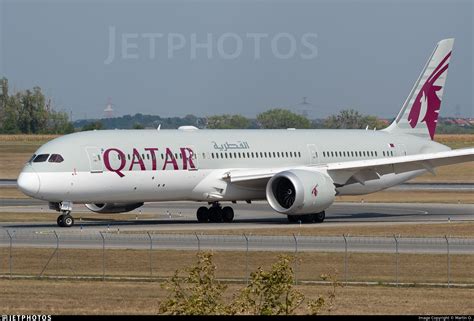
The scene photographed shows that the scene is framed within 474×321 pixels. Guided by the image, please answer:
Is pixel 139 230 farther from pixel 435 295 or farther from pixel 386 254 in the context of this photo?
pixel 435 295

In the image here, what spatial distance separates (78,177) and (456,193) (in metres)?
40.7

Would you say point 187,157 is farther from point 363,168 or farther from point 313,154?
point 363,168

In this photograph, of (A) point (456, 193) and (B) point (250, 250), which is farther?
(A) point (456, 193)

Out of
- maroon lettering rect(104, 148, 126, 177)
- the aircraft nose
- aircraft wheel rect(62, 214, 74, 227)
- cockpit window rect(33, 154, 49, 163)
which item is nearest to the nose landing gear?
aircraft wheel rect(62, 214, 74, 227)

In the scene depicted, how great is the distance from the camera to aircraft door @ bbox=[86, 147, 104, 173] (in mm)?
59500

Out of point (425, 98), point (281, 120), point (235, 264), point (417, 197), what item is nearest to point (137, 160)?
point (235, 264)

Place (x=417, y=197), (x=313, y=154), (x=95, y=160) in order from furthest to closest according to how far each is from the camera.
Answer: (x=417, y=197) → (x=313, y=154) → (x=95, y=160)

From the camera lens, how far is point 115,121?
653 feet

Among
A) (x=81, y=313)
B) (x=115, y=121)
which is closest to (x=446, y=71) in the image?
(x=81, y=313)

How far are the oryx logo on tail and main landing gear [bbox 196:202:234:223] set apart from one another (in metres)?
15.4

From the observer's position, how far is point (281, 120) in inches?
6171

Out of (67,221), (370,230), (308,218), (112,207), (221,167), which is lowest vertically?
(370,230)

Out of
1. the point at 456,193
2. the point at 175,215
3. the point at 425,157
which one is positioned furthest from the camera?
the point at 456,193

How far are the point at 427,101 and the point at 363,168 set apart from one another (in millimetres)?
11437
